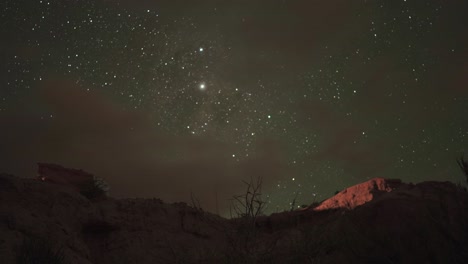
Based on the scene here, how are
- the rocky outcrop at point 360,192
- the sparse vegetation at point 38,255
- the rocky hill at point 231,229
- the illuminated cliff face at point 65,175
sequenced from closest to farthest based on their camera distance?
1. the rocky hill at point 231,229
2. the sparse vegetation at point 38,255
3. the illuminated cliff face at point 65,175
4. the rocky outcrop at point 360,192

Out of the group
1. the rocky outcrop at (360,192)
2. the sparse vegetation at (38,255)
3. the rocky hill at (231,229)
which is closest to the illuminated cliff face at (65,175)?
the rocky hill at (231,229)

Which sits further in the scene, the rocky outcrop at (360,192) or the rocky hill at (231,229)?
the rocky outcrop at (360,192)

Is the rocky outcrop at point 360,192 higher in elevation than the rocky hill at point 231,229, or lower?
higher

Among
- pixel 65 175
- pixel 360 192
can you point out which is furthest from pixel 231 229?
pixel 65 175

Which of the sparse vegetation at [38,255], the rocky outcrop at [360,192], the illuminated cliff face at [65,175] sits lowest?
the sparse vegetation at [38,255]

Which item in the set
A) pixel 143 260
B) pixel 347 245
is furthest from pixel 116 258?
pixel 347 245

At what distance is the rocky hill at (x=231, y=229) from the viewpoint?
1010cm

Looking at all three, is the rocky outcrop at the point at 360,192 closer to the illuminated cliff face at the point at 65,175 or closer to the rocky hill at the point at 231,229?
the rocky hill at the point at 231,229

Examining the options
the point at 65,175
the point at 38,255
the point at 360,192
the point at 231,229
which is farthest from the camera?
the point at 360,192

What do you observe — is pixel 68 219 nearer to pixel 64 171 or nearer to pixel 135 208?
pixel 135 208

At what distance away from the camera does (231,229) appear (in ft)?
48.7

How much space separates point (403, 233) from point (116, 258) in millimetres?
14946

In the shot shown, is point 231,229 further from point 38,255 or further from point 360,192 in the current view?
point 360,192

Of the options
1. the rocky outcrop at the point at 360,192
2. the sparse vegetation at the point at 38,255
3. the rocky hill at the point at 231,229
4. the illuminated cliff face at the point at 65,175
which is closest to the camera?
the rocky hill at the point at 231,229
